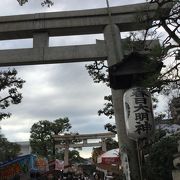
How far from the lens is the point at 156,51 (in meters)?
7.19

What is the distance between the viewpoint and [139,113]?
31.5 ft

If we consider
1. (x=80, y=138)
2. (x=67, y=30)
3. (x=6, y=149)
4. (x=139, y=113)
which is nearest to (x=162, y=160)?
(x=139, y=113)

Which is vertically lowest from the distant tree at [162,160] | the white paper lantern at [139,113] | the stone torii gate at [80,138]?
the distant tree at [162,160]

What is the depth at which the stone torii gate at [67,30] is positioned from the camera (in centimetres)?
1345

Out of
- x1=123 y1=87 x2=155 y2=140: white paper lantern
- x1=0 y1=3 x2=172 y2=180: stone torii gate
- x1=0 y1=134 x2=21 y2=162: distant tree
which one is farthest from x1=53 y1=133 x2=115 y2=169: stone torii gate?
x1=123 y1=87 x2=155 y2=140: white paper lantern

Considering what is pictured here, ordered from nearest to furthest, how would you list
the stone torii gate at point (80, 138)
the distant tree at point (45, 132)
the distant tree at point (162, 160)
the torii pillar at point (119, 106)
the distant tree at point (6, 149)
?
the distant tree at point (162, 160), the torii pillar at point (119, 106), the stone torii gate at point (80, 138), the distant tree at point (6, 149), the distant tree at point (45, 132)

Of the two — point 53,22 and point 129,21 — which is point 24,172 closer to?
point 53,22

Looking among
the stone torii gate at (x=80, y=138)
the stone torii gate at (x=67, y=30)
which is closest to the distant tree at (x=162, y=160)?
the stone torii gate at (x=67, y=30)

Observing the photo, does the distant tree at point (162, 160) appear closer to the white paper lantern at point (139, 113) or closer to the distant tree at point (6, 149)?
the white paper lantern at point (139, 113)

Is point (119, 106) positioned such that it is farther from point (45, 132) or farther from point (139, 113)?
point (45, 132)

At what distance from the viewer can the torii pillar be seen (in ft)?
39.7

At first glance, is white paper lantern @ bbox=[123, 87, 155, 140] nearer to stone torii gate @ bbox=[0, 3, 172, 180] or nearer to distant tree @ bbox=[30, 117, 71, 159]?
stone torii gate @ bbox=[0, 3, 172, 180]

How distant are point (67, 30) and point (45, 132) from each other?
38154 mm

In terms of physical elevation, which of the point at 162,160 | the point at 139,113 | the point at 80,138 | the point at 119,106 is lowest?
the point at 162,160
